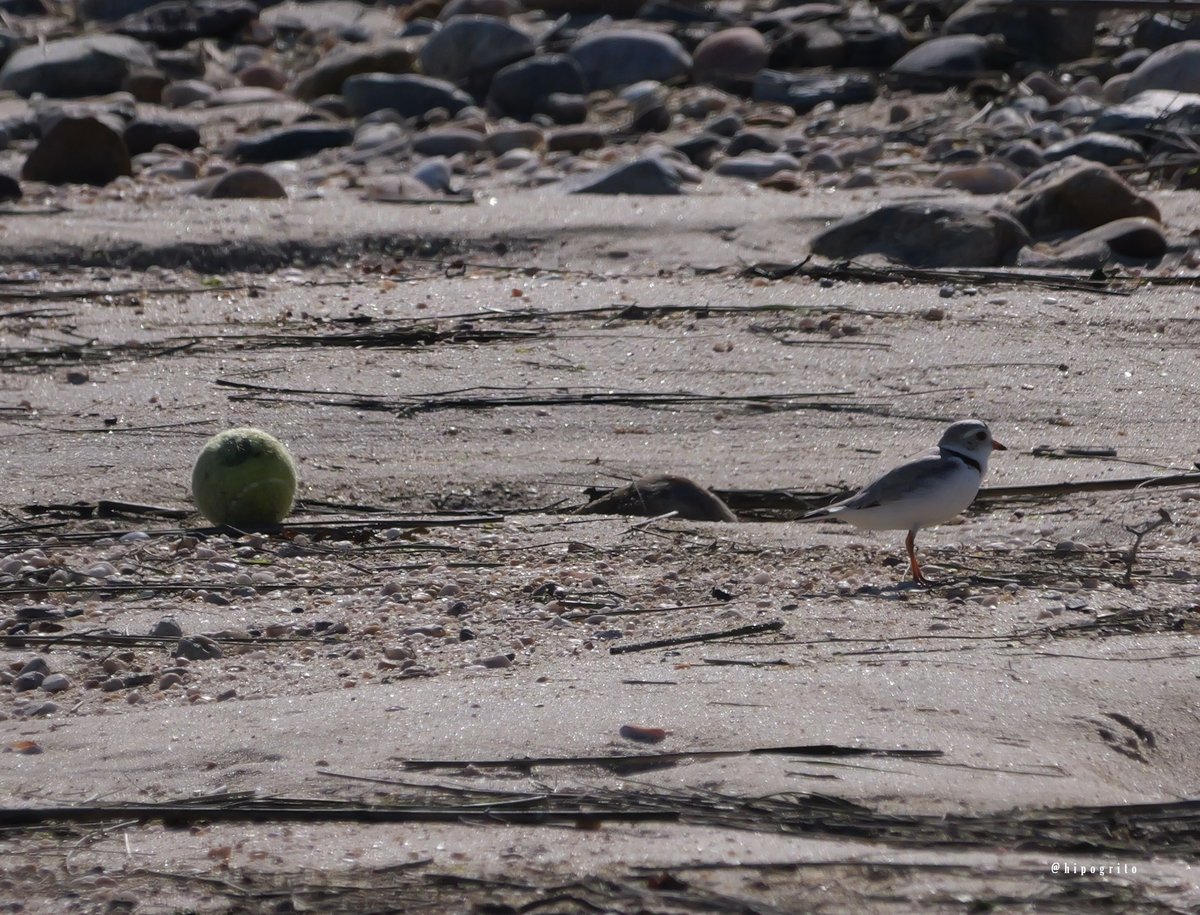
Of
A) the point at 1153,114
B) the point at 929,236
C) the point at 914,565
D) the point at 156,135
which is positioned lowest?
the point at 914,565

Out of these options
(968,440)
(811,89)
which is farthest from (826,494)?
(811,89)

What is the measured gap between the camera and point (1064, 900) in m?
2.76

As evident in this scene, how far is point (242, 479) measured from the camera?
16.0 feet

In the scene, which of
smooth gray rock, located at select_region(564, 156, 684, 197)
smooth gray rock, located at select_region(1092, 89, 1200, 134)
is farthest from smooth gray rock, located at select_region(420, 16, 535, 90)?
smooth gray rock, located at select_region(1092, 89, 1200, 134)

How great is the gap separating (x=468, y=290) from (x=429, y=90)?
635 centimetres

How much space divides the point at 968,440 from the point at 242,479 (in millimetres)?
2126

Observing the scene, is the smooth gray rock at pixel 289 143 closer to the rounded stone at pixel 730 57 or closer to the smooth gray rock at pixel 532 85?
the smooth gray rock at pixel 532 85

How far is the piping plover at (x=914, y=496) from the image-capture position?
15.2 ft

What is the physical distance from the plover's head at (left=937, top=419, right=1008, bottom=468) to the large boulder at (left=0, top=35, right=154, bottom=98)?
11.6m

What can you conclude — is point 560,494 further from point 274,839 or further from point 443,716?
point 274,839

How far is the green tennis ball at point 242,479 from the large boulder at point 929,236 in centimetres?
361

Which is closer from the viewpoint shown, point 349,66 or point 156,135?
point 156,135

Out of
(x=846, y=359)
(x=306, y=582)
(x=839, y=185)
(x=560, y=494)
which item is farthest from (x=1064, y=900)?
(x=839, y=185)

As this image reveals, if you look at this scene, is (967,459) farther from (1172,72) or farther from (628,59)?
(628,59)
